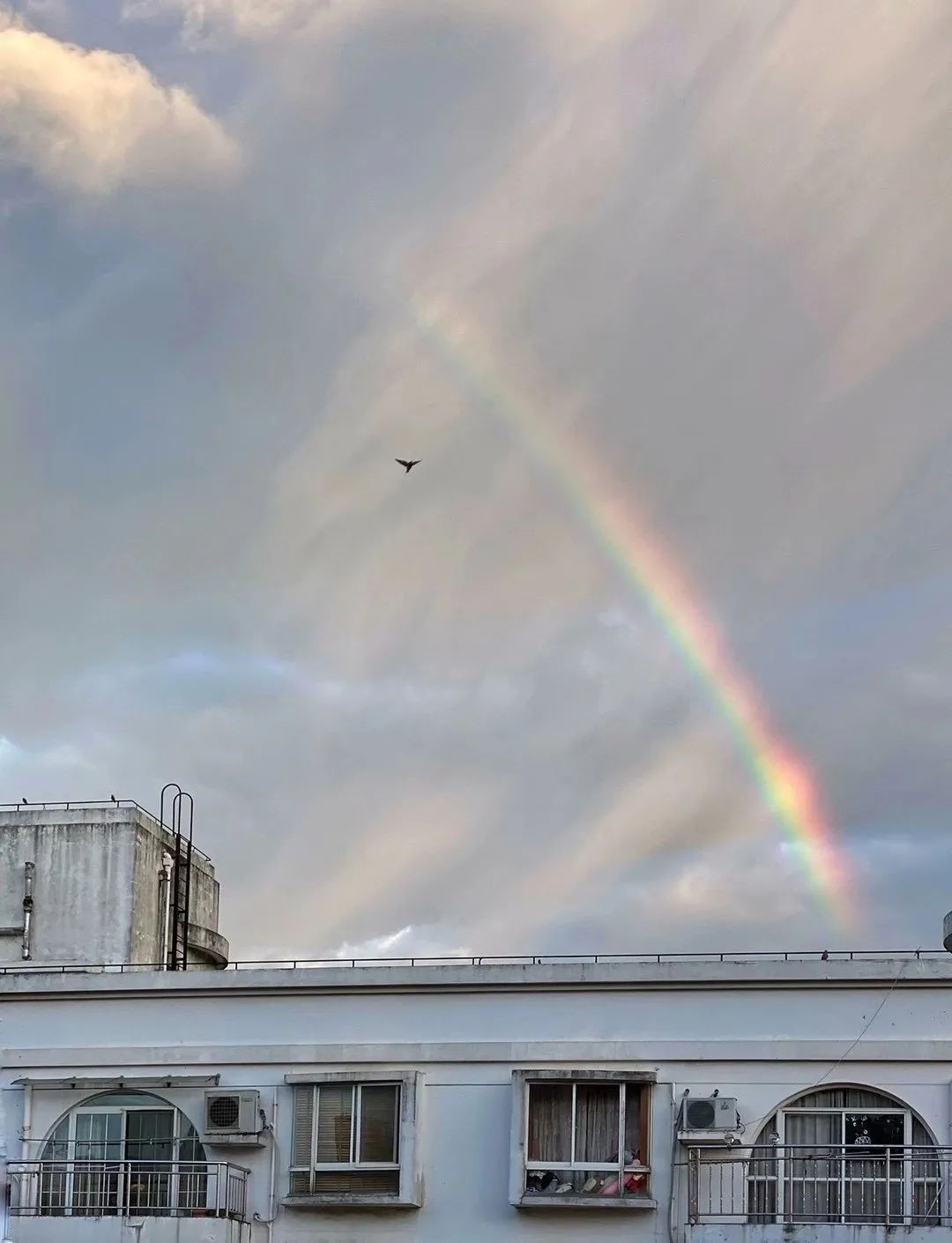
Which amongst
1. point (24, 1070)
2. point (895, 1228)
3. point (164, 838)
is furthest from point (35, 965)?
point (895, 1228)

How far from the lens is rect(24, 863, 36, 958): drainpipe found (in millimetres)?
47750

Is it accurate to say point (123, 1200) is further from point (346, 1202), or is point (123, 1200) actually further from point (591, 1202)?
point (591, 1202)

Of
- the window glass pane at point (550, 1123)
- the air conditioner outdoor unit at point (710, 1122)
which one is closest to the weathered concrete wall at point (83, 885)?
the window glass pane at point (550, 1123)

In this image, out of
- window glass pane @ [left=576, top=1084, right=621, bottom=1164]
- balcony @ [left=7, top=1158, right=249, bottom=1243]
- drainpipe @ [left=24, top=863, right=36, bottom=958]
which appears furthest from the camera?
drainpipe @ [left=24, top=863, right=36, bottom=958]

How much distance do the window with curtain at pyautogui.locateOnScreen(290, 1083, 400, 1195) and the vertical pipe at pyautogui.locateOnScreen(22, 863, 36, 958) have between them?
18313 mm

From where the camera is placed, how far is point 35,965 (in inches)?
1865

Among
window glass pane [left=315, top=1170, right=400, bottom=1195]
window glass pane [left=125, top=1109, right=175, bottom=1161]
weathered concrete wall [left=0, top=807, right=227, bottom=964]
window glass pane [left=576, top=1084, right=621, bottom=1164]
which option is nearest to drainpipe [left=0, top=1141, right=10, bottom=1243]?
window glass pane [left=125, top=1109, right=175, bottom=1161]

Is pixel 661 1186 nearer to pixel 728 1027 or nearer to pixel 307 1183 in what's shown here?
pixel 728 1027

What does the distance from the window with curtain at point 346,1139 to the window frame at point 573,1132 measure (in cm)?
200

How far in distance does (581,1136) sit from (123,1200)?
7.64m

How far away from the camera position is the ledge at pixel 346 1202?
3017 cm

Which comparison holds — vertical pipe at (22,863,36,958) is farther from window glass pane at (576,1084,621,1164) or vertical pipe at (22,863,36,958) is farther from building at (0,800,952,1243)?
window glass pane at (576,1084,621,1164)

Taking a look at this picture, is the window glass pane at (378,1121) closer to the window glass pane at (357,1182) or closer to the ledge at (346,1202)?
the window glass pane at (357,1182)

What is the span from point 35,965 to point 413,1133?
64.2ft
